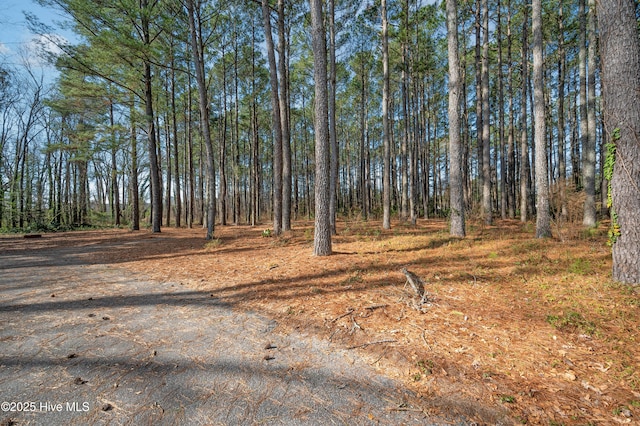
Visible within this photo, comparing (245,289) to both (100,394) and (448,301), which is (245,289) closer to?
(100,394)

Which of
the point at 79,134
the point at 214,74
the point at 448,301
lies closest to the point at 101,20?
the point at 79,134

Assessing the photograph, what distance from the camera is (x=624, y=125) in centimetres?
358

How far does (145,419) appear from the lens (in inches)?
63.8

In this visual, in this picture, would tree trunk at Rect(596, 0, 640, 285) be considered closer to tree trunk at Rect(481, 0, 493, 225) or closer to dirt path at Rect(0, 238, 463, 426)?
dirt path at Rect(0, 238, 463, 426)

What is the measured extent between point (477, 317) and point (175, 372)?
3221 mm

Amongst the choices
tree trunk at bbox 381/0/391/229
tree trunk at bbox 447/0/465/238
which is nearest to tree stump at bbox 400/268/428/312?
tree trunk at bbox 447/0/465/238

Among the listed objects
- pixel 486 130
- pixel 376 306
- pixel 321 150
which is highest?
pixel 486 130

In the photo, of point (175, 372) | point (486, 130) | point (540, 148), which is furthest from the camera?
point (486, 130)

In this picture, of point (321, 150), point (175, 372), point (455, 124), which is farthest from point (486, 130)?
point (175, 372)

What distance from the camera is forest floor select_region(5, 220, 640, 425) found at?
6.07 ft

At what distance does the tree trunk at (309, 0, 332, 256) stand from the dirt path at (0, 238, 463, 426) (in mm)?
2843

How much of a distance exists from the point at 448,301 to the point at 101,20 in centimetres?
1616

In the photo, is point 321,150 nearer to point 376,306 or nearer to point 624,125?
point 376,306

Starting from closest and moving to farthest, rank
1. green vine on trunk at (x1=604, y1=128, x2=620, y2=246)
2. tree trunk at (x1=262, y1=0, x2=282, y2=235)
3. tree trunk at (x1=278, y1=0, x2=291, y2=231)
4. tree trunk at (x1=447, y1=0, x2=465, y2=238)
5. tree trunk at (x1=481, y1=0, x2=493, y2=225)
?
green vine on trunk at (x1=604, y1=128, x2=620, y2=246) < tree trunk at (x1=447, y1=0, x2=465, y2=238) < tree trunk at (x1=262, y1=0, x2=282, y2=235) < tree trunk at (x1=278, y1=0, x2=291, y2=231) < tree trunk at (x1=481, y1=0, x2=493, y2=225)
